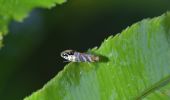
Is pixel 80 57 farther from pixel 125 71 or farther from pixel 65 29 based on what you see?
pixel 65 29

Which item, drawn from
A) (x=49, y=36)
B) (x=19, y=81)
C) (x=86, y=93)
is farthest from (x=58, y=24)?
(x=86, y=93)

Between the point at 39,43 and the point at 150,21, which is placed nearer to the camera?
the point at 150,21

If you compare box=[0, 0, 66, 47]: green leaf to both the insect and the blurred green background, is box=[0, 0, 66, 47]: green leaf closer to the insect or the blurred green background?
the insect

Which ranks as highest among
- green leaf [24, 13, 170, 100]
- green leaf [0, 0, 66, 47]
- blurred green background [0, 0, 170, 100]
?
blurred green background [0, 0, 170, 100]

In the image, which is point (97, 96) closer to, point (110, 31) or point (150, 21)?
point (150, 21)

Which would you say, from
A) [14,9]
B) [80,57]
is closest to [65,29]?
[14,9]

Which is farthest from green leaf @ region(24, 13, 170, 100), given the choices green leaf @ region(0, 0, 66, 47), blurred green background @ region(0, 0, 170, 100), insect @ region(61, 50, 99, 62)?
blurred green background @ region(0, 0, 170, 100)
